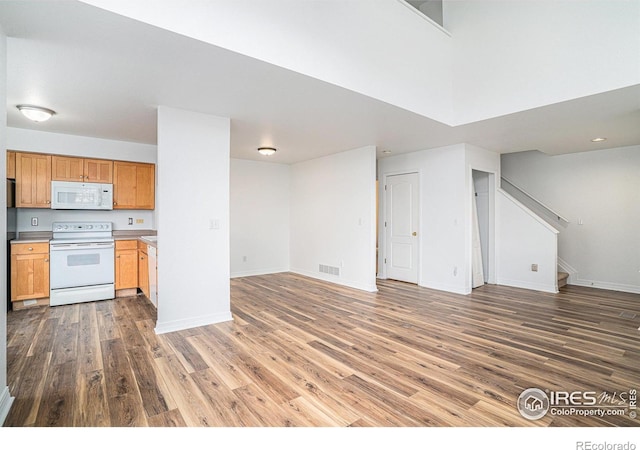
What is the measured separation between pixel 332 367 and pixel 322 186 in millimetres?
4262

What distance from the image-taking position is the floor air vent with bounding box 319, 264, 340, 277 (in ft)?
19.8

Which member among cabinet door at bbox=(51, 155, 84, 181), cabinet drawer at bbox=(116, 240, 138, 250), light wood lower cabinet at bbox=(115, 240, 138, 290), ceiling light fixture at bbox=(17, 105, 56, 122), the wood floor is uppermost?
Answer: ceiling light fixture at bbox=(17, 105, 56, 122)

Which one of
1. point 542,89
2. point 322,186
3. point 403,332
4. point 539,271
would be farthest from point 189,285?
point 539,271

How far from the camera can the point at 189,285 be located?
364 cm

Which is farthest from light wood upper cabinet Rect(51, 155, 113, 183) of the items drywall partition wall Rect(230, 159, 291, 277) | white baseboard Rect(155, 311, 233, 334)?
white baseboard Rect(155, 311, 233, 334)

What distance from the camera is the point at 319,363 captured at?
270 cm

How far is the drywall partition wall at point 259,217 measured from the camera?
6562 mm

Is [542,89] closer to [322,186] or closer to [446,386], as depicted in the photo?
[446,386]

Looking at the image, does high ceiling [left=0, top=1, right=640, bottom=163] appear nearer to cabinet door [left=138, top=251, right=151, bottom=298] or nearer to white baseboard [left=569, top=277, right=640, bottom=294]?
cabinet door [left=138, top=251, right=151, bottom=298]

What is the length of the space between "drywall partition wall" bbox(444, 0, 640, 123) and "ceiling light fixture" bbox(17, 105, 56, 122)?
503 cm

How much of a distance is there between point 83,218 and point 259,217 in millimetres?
3097

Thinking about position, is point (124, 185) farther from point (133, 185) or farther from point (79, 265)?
point (79, 265)

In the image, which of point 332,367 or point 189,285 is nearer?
point 332,367
